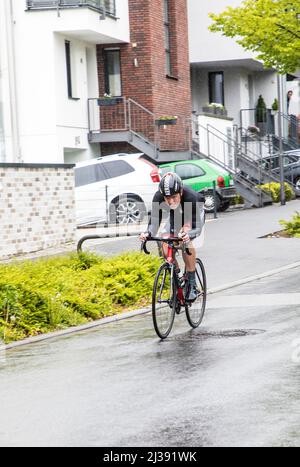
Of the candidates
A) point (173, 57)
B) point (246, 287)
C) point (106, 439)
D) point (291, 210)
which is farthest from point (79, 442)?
point (173, 57)

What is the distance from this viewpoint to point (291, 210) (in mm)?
31109

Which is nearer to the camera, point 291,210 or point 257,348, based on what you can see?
point 257,348

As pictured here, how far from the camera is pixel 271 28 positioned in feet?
78.9

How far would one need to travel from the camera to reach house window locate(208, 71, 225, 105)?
151ft

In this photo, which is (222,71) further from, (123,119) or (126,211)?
(126,211)

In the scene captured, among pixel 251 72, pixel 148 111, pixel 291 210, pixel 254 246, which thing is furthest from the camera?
pixel 251 72

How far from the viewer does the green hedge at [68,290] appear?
12.9 meters

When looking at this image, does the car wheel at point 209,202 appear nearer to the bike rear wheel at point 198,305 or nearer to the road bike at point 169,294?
the bike rear wheel at point 198,305

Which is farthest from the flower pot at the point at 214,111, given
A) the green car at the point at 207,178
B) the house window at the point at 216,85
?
the green car at the point at 207,178

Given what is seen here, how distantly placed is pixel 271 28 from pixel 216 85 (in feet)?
72.0

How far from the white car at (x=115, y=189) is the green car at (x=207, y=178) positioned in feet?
6.05

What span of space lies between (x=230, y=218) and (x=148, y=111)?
303 inches

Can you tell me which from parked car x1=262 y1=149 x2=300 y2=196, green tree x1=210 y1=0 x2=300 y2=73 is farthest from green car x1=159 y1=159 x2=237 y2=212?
parked car x1=262 y1=149 x2=300 y2=196

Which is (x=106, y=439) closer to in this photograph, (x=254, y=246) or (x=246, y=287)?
(x=246, y=287)
